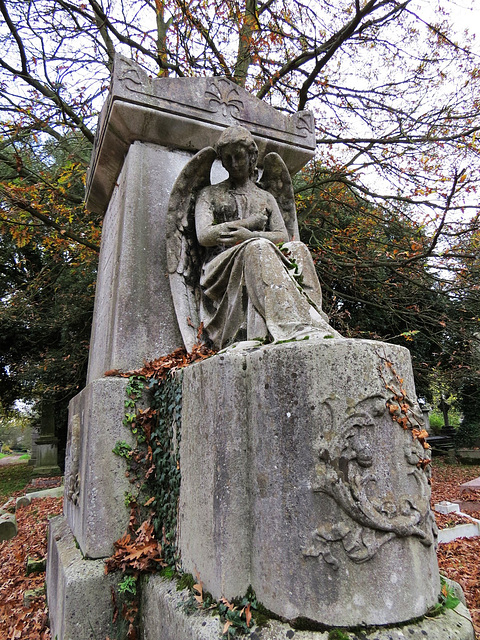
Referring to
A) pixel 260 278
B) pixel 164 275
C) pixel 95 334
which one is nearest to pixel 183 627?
pixel 260 278

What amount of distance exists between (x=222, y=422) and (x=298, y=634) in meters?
0.85

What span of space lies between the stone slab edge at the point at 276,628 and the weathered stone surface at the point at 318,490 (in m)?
0.04

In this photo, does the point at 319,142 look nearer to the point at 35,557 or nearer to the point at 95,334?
the point at 95,334

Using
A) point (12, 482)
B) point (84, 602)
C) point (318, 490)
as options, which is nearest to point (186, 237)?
point (318, 490)

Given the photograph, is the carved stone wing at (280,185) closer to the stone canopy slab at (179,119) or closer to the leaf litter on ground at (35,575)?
the stone canopy slab at (179,119)

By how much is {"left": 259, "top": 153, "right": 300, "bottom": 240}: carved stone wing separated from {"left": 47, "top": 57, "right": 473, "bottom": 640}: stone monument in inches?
0.7

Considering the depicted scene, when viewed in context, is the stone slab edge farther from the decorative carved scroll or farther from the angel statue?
the angel statue

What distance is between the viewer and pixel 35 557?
460 cm

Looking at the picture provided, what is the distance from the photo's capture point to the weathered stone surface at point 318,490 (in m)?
1.61

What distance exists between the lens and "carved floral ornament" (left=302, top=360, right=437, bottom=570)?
5.32 feet

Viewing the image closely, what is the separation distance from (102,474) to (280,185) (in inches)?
106

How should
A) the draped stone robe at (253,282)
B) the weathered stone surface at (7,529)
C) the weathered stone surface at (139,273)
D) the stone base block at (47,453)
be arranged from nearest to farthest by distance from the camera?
the draped stone robe at (253,282) → the weathered stone surface at (139,273) → the weathered stone surface at (7,529) → the stone base block at (47,453)

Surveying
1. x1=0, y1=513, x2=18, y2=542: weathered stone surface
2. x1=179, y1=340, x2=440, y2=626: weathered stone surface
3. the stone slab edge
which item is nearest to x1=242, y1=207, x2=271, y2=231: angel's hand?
x1=179, y1=340, x2=440, y2=626: weathered stone surface

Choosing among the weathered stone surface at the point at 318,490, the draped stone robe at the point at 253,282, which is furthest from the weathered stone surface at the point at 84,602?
the draped stone robe at the point at 253,282
